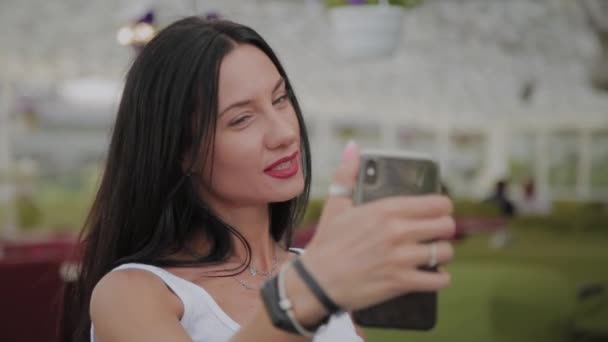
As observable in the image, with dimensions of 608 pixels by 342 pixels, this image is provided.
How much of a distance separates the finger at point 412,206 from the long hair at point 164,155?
1.24 ft

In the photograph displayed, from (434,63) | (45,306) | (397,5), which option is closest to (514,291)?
(397,5)

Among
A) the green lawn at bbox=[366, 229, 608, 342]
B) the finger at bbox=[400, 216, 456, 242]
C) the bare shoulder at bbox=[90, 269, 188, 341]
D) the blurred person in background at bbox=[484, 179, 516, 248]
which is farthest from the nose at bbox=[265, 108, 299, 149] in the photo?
the blurred person in background at bbox=[484, 179, 516, 248]

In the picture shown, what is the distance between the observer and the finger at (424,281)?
0.65 metres

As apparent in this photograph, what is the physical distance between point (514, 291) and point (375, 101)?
45.0 ft

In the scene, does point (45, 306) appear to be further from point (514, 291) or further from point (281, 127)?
point (281, 127)

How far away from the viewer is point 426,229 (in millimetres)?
642

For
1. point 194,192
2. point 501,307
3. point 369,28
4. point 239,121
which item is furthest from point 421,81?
point 239,121

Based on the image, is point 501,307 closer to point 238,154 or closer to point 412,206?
point 238,154

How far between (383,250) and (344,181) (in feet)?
0.23

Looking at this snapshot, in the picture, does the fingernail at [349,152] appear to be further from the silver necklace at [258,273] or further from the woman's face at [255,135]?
the silver necklace at [258,273]

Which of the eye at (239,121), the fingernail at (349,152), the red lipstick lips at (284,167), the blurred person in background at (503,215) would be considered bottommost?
the blurred person in background at (503,215)

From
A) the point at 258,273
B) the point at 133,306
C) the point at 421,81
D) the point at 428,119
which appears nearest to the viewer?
the point at 133,306

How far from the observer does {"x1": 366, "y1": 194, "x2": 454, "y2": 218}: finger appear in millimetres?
643

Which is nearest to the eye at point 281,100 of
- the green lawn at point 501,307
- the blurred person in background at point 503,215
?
the green lawn at point 501,307
